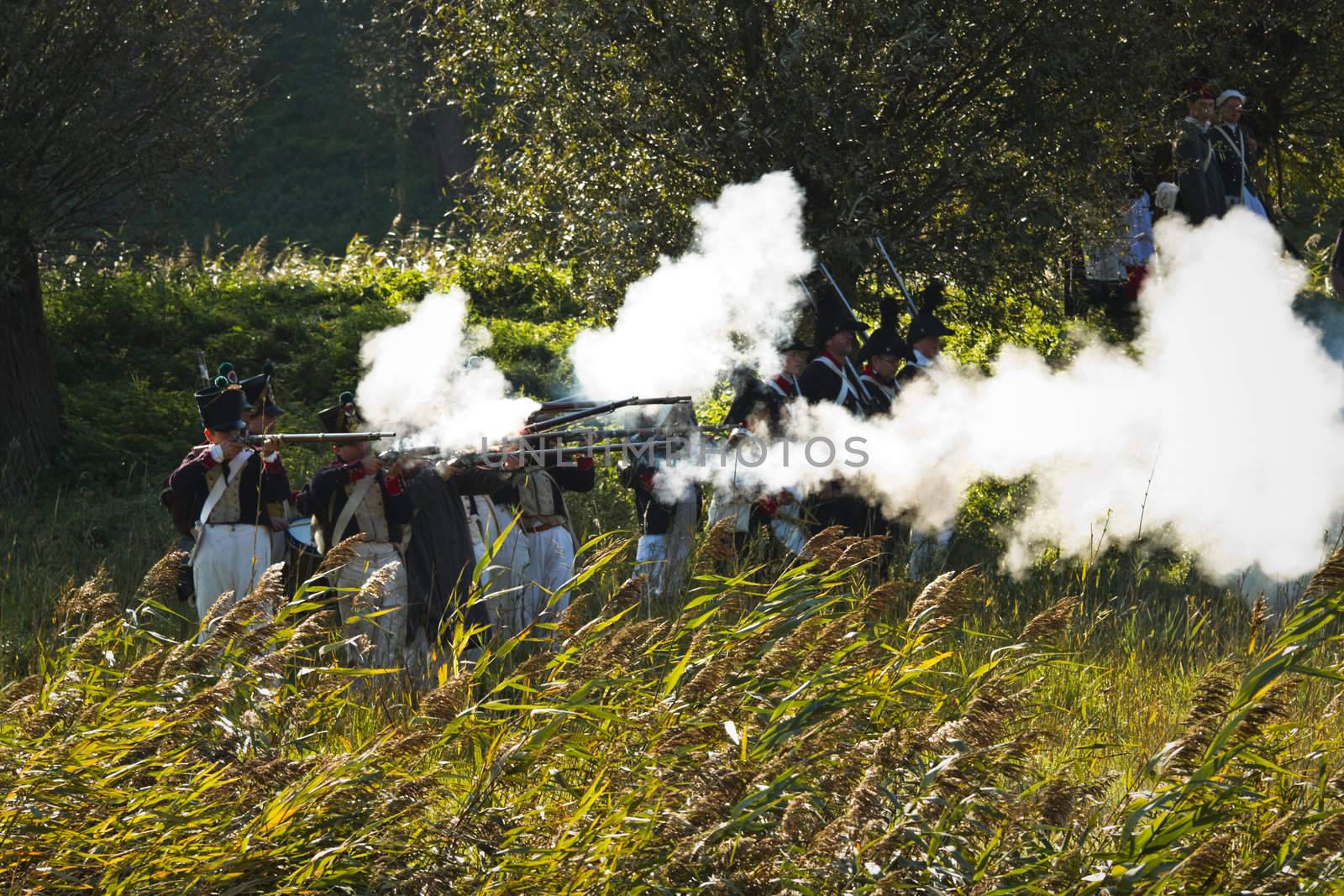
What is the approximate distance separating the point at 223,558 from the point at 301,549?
392 mm

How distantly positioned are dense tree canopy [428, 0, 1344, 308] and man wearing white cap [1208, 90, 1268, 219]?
892 millimetres

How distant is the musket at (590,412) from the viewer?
711 centimetres

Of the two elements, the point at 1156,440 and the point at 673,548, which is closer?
the point at 1156,440

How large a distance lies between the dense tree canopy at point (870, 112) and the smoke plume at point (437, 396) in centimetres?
178

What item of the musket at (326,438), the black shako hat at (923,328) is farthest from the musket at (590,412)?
the black shako hat at (923,328)

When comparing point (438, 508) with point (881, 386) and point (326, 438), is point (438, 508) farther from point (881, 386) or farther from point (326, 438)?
point (881, 386)

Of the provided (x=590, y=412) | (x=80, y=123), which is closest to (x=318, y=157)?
(x=80, y=123)

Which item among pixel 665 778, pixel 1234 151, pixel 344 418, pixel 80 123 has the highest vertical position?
pixel 80 123

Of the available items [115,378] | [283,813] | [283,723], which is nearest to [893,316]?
[283,723]

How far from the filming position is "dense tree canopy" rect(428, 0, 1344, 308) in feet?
29.2

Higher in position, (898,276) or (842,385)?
(898,276)

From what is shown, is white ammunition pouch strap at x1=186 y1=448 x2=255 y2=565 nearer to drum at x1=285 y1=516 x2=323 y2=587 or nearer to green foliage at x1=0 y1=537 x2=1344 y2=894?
drum at x1=285 y1=516 x2=323 y2=587

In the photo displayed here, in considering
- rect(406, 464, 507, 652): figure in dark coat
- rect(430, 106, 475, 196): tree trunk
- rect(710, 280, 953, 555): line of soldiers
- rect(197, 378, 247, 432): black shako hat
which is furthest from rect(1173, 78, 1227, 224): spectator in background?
rect(430, 106, 475, 196): tree trunk

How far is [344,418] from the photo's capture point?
24.6 feet
